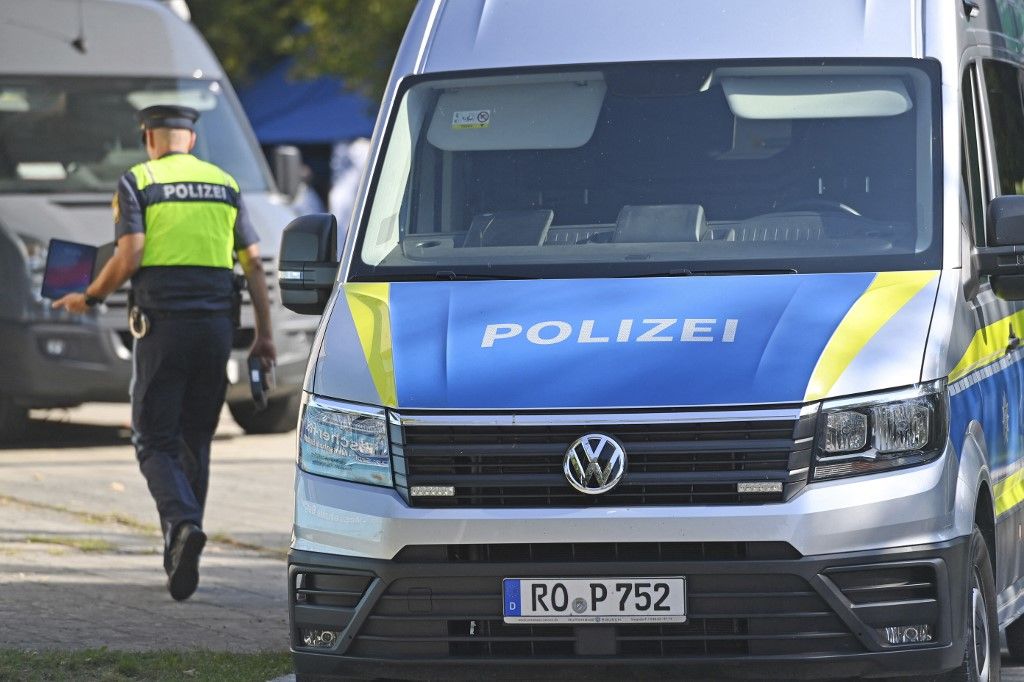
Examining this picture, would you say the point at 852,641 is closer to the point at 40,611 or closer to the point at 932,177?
the point at 932,177

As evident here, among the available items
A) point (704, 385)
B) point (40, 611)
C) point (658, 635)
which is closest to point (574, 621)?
point (658, 635)

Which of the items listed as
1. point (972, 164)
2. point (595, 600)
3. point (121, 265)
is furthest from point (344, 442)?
point (121, 265)

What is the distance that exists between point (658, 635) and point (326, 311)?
59.0 inches

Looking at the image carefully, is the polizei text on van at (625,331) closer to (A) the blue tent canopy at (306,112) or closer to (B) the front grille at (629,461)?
(B) the front grille at (629,461)

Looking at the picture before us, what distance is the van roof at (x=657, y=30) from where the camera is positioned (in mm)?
6590

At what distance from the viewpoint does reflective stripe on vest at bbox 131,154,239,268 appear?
8.55 m

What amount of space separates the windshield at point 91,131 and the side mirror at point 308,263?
7.54 metres

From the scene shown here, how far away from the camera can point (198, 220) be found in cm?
859

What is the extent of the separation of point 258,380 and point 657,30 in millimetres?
2312

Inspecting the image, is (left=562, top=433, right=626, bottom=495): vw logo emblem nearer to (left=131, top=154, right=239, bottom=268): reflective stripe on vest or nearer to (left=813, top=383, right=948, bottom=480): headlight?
(left=813, top=383, right=948, bottom=480): headlight

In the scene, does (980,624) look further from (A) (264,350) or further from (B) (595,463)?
(A) (264,350)

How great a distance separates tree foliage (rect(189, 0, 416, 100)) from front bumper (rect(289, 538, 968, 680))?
61.6 feet

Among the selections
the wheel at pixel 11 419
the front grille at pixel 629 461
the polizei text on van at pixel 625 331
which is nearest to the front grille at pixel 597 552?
the front grille at pixel 629 461

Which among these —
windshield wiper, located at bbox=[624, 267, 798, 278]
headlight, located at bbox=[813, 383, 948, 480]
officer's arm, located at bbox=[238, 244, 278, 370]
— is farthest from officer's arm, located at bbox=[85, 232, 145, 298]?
headlight, located at bbox=[813, 383, 948, 480]
